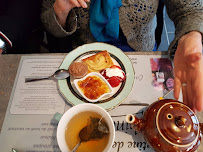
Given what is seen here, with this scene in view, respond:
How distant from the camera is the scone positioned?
0.92m

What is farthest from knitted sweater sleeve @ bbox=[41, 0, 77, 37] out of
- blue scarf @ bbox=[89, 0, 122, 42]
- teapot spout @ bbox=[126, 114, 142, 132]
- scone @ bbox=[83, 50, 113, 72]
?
teapot spout @ bbox=[126, 114, 142, 132]

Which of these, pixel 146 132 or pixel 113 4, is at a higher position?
pixel 113 4

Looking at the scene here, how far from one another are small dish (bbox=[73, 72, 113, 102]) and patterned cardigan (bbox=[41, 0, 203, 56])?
1.26 feet

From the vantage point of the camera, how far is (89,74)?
2.89 feet

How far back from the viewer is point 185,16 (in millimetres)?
1004

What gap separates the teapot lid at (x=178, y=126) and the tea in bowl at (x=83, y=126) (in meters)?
0.20

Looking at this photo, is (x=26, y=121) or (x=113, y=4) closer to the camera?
(x=26, y=121)

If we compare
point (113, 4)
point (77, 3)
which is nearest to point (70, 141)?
point (77, 3)

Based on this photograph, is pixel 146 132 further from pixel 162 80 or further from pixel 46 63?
pixel 46 63

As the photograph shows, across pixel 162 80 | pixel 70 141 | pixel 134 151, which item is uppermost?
pixel 162 80

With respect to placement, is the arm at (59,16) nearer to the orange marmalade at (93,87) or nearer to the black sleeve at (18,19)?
the black sleeve at (18,19)

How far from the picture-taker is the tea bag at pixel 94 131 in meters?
0.65

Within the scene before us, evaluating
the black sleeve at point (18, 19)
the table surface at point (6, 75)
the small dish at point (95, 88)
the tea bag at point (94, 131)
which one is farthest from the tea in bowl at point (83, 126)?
the black sleeve at point (18, 19)

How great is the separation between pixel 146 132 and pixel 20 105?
2.25 feet
